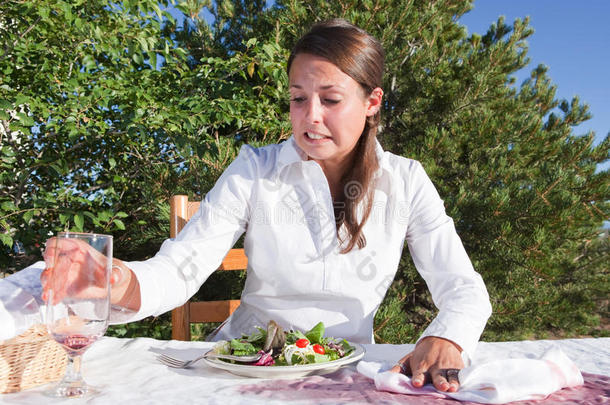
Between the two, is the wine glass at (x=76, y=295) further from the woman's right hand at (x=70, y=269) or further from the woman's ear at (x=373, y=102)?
the woman's ear at (x=373, y=102)

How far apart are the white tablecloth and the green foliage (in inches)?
63.5

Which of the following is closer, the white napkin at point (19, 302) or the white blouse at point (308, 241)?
the white napkin at point (19, 302)

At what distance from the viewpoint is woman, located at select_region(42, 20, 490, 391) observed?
1.40 metres

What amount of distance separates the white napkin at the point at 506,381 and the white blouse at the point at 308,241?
0.53 metres

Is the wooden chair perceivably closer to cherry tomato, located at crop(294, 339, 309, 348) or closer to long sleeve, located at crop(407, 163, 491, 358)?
long sleeve, located at crop(407, 163, 491, 358)

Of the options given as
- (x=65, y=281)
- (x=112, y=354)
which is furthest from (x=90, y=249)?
(x=112, y=354)

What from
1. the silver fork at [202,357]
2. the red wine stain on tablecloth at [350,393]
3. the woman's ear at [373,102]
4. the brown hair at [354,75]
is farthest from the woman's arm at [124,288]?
the woman's ear at [373,102]

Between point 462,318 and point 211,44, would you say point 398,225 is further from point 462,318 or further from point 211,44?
point 211,44

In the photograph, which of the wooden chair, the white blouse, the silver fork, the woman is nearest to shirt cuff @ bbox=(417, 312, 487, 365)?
the woman

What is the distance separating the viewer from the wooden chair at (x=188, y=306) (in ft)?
5.77

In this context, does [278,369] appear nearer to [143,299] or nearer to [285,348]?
[285,348]

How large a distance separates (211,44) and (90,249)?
11.1 feet

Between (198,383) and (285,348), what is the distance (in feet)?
0.54

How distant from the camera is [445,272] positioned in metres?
1.40
